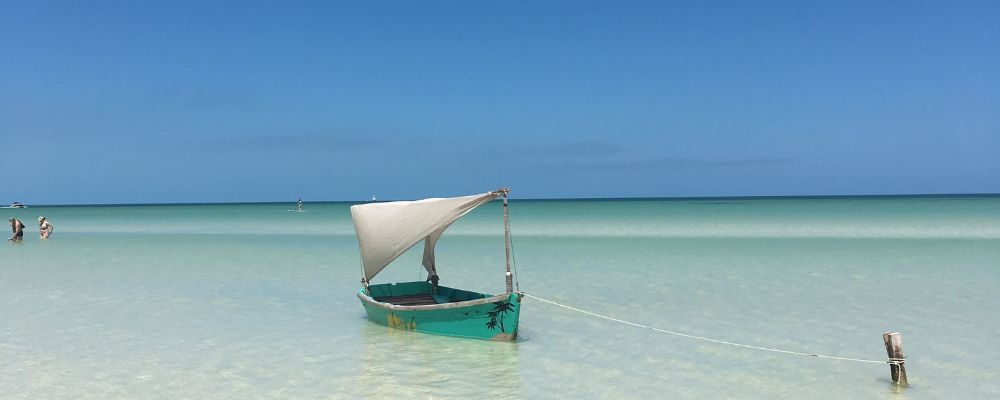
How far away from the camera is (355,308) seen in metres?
17.7

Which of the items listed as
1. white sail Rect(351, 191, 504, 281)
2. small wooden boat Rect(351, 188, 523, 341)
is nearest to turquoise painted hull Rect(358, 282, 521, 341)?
small wooden boat Rect(351, 188, 523, 341)

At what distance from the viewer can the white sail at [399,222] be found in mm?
14898

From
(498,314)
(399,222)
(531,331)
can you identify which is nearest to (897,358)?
(498,314)

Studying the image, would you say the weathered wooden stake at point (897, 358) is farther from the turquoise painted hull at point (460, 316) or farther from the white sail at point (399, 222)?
the white sail at point (399, 222)

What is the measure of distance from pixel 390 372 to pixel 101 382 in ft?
14.2

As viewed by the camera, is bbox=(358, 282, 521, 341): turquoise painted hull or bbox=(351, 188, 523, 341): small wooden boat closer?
bbox=(358, 282, 521, 341): turquoise painted hull

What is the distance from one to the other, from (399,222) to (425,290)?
2814mm

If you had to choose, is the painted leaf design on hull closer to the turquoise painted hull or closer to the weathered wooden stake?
the turquoise painted hull

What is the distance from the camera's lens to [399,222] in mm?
15758

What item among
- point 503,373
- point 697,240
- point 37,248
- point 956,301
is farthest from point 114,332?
point 697,240

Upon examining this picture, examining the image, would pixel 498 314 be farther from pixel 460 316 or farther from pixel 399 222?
pixel 399 222

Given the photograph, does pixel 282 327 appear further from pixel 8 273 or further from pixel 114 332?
pixel 8 273

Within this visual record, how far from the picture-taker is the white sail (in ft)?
48.9

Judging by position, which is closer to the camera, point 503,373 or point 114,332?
point 503,373
